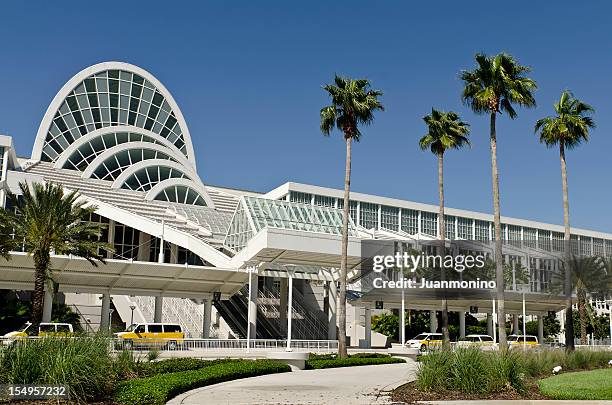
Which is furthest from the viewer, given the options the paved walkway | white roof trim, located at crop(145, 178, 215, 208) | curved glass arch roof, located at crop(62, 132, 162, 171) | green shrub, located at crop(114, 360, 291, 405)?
curved glass arch roof, located at crop(62, 132, 162, 171)

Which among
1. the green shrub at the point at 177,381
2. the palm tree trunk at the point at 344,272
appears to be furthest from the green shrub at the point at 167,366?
the palm tree trunk at the point at 344,272

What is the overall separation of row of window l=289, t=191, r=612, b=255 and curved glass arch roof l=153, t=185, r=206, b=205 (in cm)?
1685

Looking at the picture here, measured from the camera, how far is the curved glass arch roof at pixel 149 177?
68.8m

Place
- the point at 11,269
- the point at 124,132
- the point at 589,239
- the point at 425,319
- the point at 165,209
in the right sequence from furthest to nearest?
the point at 589,239, the point at 124,132, the point at 425,319, the point at 165,209, the point at 11,269

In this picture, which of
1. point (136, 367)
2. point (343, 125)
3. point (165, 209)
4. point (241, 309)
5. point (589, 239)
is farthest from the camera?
point (589, 239)

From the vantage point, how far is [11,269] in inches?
1702

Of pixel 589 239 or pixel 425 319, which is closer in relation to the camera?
pixel 425 319

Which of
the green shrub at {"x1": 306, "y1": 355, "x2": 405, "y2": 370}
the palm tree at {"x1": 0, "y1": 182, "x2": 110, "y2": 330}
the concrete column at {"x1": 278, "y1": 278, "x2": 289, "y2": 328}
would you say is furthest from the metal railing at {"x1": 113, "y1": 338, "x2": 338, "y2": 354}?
the concrete column at {"x1": 278, "y1": 278, "x2": 289, "y2": 328}

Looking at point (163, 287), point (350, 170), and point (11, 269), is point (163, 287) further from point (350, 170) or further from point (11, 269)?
point (350, 170)

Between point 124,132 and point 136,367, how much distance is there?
208 feet

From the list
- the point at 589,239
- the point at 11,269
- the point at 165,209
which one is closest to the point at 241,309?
the point at 165,209

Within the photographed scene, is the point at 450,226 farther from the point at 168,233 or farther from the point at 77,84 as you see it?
the point at 168,233

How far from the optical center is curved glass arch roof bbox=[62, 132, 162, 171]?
244 ft

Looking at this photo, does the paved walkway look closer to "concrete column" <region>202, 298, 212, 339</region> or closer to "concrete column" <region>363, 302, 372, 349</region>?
"concrete column" <region>202, 298, 212, 339</region>
